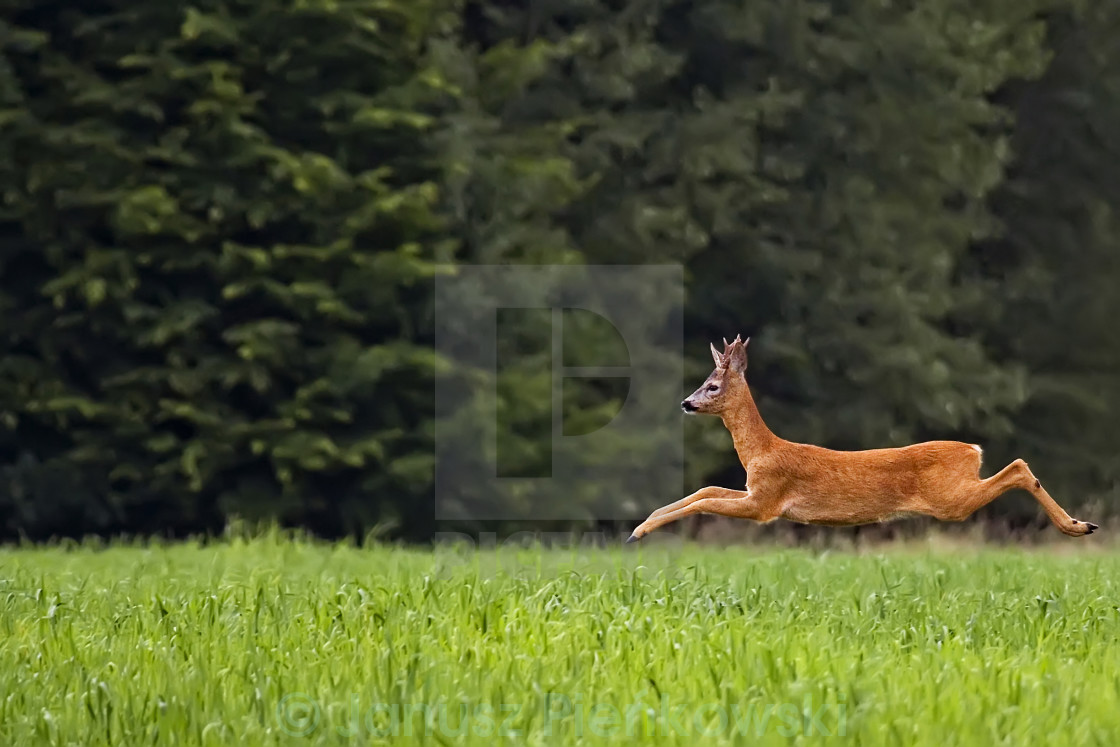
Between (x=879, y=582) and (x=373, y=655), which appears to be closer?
(x=373, y=655)

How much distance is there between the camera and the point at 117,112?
1394 cm

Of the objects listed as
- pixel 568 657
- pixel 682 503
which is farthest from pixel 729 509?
pixel 568 657

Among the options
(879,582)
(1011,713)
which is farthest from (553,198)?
(1011,713)

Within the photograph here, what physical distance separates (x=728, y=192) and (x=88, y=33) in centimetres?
651

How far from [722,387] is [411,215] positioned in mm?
8706

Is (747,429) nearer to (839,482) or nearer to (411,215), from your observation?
(839,482)

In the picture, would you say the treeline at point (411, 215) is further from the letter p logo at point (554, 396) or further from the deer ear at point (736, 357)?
the deer ear at point (736, 357)

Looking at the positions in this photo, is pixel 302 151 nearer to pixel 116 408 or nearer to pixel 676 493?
pixel 116 408

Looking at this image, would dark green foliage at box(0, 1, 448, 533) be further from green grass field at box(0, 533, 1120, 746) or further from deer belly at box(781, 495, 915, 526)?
deer belly at box(781, 495, 915, 526)

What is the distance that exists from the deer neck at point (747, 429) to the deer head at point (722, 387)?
0.16 ft

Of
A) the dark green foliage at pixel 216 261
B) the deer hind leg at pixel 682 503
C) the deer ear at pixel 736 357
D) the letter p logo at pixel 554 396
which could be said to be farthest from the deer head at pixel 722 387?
the letter p logo at pixel 554 396

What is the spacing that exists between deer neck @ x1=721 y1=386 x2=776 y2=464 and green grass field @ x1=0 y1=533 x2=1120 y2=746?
831 mm

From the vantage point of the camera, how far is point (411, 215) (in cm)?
1389

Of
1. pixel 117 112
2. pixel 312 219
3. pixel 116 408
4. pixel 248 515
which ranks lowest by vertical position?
pixel 248 515
